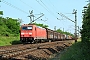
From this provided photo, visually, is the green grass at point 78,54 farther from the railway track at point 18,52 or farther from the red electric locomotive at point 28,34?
the red electric locomotive at point 28,34

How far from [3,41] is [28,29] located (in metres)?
5.86

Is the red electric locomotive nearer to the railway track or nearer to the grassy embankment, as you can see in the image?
the railway track

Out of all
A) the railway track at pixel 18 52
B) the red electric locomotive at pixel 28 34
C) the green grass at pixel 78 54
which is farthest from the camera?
the red electric locomotive at pixel 28 34

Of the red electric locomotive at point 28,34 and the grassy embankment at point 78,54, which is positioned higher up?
the red electric locomotive at point 28,34

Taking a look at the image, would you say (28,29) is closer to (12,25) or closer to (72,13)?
(72,13)

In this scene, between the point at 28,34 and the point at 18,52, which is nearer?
the point at 18,52

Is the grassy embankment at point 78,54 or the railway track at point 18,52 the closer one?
the grassy embankment at point 78,54

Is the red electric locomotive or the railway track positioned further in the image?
the red electric locomotive

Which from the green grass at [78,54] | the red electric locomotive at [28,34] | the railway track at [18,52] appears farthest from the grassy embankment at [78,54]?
the red electric locomotive at [28,34]

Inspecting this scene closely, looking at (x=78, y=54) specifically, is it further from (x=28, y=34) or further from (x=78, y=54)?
(x=28, y=34)

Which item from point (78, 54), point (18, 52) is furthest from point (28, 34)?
point (78, 54)

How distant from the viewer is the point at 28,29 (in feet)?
136

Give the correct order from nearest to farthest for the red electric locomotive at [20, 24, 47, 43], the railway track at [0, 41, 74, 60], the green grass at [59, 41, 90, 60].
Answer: the green grass at [59, 41, 90, 60], the railway track at [0, 41, 74, 60], the red electric locomotive at [20, 24, 47, 43]

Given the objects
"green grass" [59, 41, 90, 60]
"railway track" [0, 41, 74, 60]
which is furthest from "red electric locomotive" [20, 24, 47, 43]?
"green grass" [59, 41, 90, 60]
